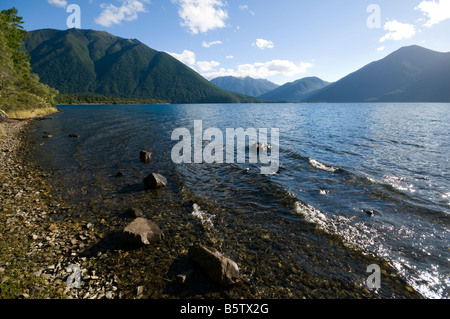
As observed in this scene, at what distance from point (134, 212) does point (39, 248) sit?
4.27 m

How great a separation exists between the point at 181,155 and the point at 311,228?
61.0 feet

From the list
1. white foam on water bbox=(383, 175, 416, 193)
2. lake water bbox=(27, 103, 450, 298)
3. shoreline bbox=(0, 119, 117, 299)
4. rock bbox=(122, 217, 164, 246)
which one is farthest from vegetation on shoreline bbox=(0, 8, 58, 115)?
white foam on water bbox=(383, 175, 416, 193)

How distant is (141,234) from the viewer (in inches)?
362

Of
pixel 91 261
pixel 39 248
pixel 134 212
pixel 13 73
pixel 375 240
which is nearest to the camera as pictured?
pixel 91 261

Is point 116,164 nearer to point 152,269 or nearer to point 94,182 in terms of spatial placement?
point 94,182

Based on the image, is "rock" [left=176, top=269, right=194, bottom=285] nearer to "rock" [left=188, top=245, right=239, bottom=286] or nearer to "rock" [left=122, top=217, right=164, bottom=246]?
"rock" [left=188, top=245, right=239, bottom=286]

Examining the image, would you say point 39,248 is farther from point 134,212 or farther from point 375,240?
point 375,240

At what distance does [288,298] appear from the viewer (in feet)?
23.1

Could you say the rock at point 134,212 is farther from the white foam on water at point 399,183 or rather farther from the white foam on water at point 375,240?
the white foam on water at point 399,183

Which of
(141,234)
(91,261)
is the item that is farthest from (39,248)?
(141,234)

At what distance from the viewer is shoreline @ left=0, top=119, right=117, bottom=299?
6.36 meters

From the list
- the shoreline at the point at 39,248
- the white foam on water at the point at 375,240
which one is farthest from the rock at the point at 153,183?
the white foam on water at the point at 375,240

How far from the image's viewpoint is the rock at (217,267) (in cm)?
738
